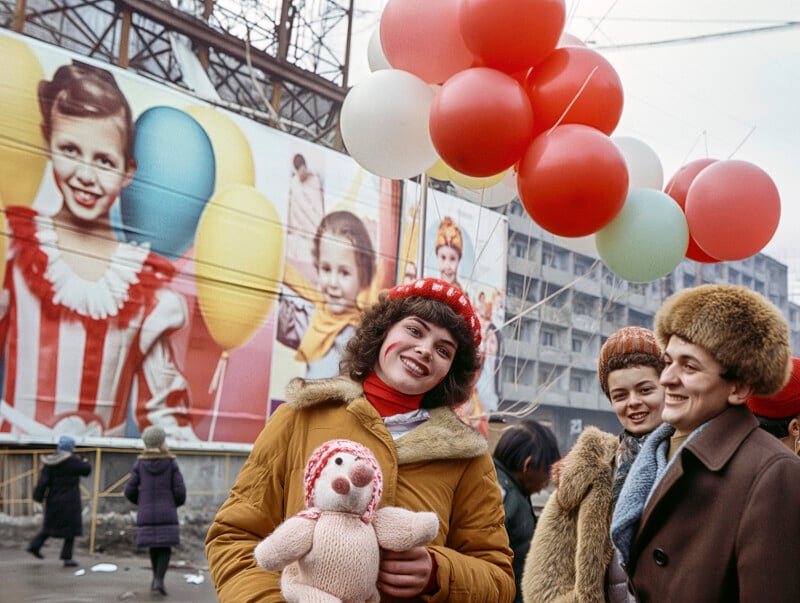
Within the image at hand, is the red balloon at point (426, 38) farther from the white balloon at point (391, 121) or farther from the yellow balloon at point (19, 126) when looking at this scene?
the yellow balloon at point (19, 126)

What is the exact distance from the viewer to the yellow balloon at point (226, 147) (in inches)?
499

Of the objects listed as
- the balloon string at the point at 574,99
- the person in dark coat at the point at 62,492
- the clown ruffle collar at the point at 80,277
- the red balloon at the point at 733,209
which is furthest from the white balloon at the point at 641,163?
the clown ruffle collar at the point at 80,277

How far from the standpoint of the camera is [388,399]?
2078 mm

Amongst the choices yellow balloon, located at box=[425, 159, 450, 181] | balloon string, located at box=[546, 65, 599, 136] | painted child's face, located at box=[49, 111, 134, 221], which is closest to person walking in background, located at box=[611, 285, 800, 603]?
balloon string, located at box=[546, 65, 599, 136]

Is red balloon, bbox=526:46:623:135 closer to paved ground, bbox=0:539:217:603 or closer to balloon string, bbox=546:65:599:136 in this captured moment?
balloon string, bbox=546:65:599:136

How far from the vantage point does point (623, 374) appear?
7.92 ft

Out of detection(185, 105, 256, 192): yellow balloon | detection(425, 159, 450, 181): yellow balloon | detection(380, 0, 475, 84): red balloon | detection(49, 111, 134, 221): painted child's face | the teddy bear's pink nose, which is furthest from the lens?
detection(185, 105, 256, 192): yellow balloon

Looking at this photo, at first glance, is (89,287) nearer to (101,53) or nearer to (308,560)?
(101,53)

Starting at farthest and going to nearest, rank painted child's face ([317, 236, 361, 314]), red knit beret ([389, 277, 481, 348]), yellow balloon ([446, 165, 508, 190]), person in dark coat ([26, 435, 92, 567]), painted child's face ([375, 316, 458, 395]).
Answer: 1. painted child's face ([317, 236, 361, 314])
2. person in dark coat ([26, 435, 92, 567])
3. yellow balloon ([446, 165, 508, 190])
4. red knit beret ([389, 277, 481, 348])
5. painted child's face ([375, 316, 458, 395])

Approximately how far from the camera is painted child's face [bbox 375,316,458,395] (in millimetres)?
2066

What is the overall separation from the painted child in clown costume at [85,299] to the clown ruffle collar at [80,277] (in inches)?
0.6

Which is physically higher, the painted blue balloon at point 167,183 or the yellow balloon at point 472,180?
the painted blue balloon at point 167,183

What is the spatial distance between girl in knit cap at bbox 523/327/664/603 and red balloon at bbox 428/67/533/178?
94 centimetres

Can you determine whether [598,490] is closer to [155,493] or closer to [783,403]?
[783,403]
